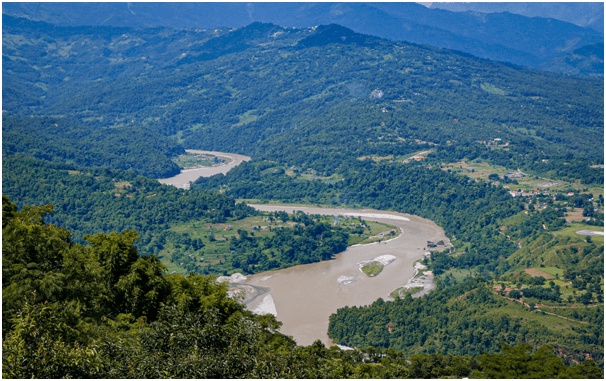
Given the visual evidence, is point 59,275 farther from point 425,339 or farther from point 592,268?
point 592,268

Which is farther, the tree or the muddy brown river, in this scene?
the muddy brown river

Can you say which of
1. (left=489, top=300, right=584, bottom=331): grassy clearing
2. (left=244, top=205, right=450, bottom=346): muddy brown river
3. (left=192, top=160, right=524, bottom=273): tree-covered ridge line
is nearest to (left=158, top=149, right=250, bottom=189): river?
(left=192, top=160, right=524, bottom=273): tree-covered ridge line

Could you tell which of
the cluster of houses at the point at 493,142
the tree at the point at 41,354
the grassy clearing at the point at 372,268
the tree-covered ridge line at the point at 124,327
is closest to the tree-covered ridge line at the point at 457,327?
the grassy clearing at the point at 372,268

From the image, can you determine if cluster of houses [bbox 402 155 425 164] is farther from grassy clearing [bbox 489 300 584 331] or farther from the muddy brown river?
grassy clearing [bbox 489 300 584 331]

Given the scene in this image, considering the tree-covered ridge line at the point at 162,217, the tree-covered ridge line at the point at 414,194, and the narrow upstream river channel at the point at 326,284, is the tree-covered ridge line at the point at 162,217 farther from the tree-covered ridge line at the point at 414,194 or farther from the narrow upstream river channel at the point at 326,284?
the tree-covered ridge line at the point at 414,194

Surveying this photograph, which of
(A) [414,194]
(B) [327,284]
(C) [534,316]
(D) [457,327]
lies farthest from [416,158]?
(D) [457,327]

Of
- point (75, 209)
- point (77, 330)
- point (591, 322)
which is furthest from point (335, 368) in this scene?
point (75, 209)
